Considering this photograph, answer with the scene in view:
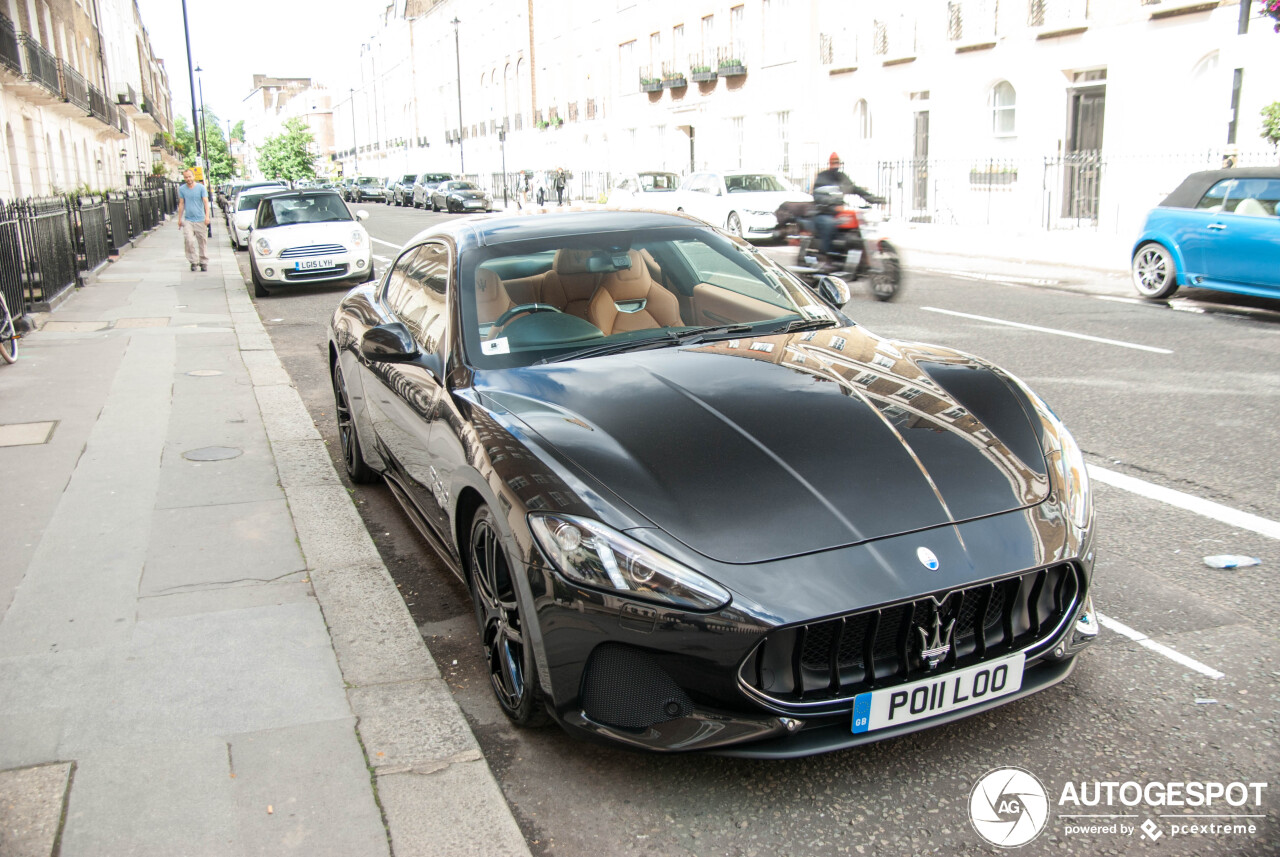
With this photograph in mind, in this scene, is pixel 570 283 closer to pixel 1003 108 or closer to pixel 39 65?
pixel 1003 108

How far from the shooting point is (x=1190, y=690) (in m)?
3.18

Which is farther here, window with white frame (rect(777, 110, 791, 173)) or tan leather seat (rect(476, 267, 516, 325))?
window with white frame (rect(777, 110, 791, 173))

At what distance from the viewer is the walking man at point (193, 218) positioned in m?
19.6

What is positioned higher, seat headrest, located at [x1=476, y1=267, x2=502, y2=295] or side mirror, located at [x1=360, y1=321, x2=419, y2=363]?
seat headrest, located at [x1=476, y1=267, x2=502, y2=295]

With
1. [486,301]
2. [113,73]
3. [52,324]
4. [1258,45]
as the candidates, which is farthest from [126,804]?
[113,73]

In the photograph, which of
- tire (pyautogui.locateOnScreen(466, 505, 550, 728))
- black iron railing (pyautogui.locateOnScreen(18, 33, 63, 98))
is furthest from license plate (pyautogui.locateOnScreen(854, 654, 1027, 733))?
black iron railing (pyautogui.locateOnScreen(18, 33, 63, 98))

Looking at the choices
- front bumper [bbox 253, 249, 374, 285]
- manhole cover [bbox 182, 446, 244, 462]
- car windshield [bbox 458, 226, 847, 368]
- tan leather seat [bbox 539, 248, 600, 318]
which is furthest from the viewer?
front bumper [bbox 253, 249, 374, 285]

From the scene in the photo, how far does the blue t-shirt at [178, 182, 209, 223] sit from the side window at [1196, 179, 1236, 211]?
55.2ft

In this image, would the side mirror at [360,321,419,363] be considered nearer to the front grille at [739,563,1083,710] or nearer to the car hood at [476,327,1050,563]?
the car hood at [476,327,1050,563]

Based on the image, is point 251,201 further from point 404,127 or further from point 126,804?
point 404,127

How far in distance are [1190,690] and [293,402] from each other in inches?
255

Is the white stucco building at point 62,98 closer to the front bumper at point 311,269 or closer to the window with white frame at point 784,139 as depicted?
the front bumper at point 311,269

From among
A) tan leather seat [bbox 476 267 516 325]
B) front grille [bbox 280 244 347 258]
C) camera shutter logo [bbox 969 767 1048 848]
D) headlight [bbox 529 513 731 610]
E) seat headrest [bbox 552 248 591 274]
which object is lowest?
camera shutter logo [bbox 969 767 1048 848]

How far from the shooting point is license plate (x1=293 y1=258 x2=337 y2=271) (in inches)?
614
